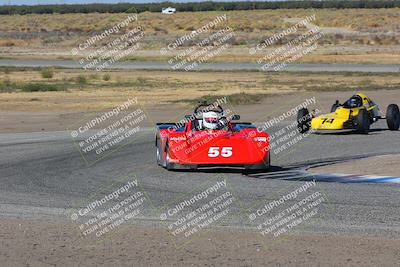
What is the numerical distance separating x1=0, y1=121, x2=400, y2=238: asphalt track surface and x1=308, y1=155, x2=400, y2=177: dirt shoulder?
2.02 feet

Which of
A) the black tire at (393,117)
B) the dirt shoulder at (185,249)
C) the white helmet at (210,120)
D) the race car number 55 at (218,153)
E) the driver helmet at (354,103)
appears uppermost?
the dirt shoulder at (185,249)

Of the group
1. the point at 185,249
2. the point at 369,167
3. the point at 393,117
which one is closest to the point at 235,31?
the point at 393,117

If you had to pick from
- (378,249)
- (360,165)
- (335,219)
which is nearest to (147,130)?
(360,165)

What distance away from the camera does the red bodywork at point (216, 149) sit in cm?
1848

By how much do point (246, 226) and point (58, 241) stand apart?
2471mm

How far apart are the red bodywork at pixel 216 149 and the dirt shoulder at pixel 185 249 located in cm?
609

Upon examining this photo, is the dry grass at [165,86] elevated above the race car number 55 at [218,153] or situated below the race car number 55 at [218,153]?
below

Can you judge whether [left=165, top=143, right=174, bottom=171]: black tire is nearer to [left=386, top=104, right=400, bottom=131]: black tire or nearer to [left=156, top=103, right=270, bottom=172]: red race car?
[left=156, top=103, right=270, bottom=172]: red race car

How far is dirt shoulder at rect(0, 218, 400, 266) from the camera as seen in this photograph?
1055 centimetres

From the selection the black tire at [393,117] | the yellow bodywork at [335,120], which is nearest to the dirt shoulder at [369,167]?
the yellow bodywork at [335,120]

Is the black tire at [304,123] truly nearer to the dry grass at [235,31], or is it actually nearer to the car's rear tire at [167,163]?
the car's rear tire at [167,163]

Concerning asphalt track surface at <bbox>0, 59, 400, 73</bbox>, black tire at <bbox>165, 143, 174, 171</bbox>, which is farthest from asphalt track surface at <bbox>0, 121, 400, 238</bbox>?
asphalt track surface at <bbox>0, 59, 400, 73</bbox>

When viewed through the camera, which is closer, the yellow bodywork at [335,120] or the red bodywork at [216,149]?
the red bodywork at [216,149]

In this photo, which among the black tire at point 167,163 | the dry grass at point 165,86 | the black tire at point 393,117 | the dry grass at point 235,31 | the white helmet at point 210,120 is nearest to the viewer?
the black tire at point 167,163
